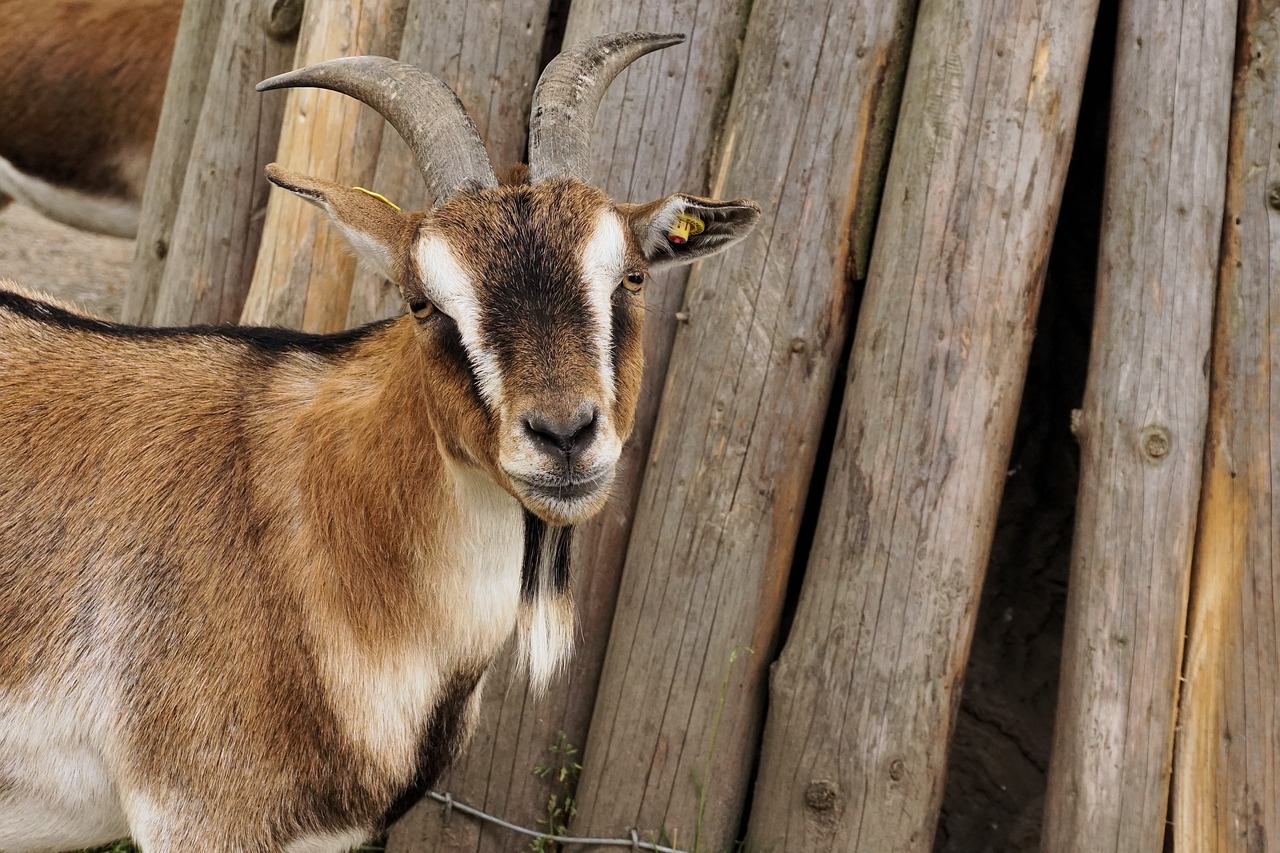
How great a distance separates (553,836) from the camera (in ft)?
14.9

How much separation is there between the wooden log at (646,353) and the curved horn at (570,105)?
2.28 feet

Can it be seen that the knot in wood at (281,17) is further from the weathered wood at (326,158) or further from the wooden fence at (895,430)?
the wooden fence at (895,430)

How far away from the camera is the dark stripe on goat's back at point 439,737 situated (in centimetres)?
378

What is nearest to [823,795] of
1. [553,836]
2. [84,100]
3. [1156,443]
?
[553,836]

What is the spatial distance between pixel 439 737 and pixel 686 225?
1708 millimetres

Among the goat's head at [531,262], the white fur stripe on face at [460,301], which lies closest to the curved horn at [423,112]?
the goat's head at [531,262]

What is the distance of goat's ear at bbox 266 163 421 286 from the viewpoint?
3441 mm

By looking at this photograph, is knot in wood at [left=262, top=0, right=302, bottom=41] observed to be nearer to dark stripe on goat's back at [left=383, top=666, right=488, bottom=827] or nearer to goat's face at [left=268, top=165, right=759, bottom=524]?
goat's face at [left=268, top=165, right=759, bottom=524]

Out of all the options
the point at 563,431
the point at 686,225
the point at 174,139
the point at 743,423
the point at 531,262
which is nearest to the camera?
the point at 563,431

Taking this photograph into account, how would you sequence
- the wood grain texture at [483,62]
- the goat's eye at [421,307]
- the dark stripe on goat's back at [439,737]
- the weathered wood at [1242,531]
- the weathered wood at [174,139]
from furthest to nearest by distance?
the weathered wood at [174,139] < the wood grain texture at [483,62] < the weathered wood at [1242,531] < the dark stripe on goat's back at [439,737] < the goat's eye at [421,307]

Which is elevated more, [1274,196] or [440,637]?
[1274,196]

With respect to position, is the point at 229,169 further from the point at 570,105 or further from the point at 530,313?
the point at 530,313

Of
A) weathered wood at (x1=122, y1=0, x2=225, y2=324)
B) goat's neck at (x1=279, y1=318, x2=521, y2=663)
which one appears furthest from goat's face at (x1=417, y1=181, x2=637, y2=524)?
weathered wood at (x1=122, y1=0, x2=225, y2=324)

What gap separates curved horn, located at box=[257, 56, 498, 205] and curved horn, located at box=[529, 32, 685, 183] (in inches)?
6.2
